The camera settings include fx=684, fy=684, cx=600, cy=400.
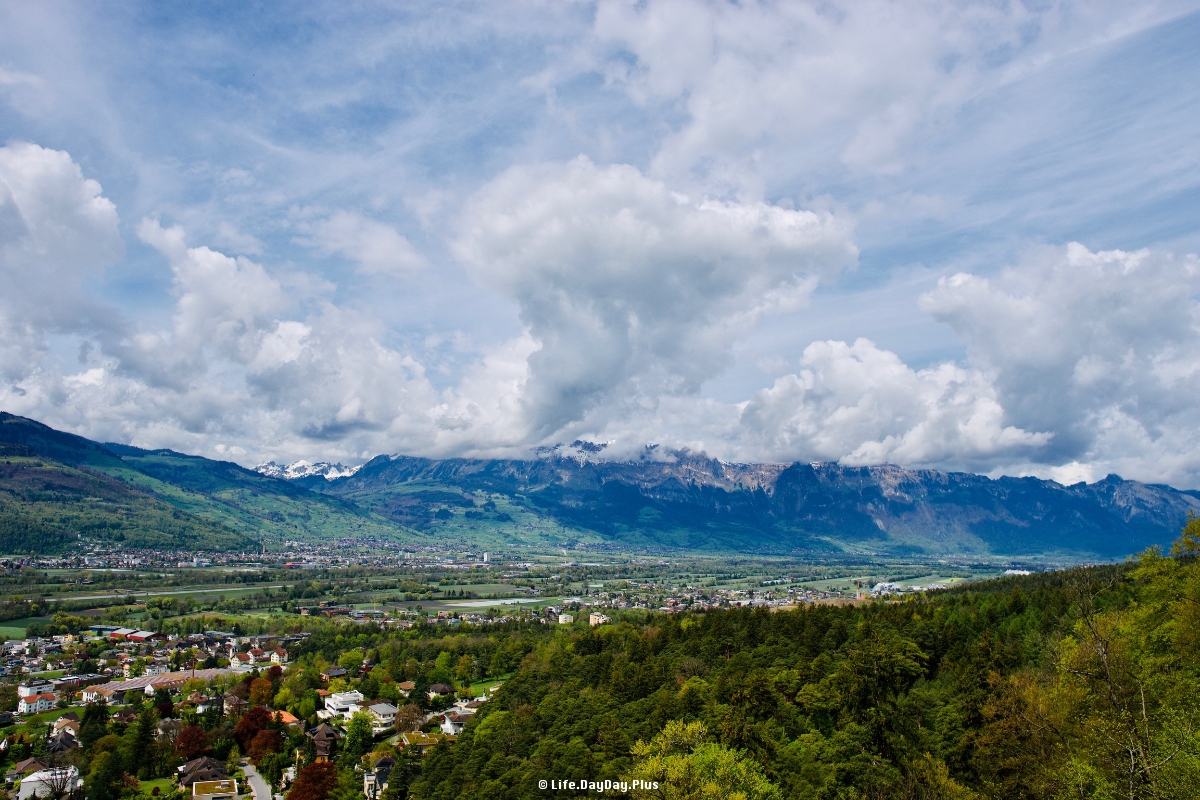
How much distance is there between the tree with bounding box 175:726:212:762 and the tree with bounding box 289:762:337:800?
950 centimetres

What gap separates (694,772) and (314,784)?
39776 mm

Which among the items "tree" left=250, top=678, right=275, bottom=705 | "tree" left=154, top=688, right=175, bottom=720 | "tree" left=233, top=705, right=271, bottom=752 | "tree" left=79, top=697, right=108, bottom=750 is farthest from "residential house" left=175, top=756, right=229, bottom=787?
"tree" left=250, top=678, right=275, bottom=705

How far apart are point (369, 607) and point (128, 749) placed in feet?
353

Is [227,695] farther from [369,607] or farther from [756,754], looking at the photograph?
[369,607]

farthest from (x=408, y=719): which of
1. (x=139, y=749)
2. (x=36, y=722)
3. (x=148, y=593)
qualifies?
(x=148, y=593)

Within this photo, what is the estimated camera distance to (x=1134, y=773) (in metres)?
16.0

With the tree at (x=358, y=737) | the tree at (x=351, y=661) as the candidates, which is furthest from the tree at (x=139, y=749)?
the tree at (x=351, y=661)

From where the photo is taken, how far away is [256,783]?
61.4 meters

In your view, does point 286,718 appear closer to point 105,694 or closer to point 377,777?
point 377,777

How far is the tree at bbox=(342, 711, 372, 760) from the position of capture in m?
64.3

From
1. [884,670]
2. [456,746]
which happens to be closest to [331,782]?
[456,746]

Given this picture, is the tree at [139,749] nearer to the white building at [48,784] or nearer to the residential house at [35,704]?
the white building at [48,784]

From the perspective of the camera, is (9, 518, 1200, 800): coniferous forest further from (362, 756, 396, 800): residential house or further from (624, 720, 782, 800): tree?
(362, 756, 396, 800): residential house

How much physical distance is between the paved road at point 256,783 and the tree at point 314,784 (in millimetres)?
4564
